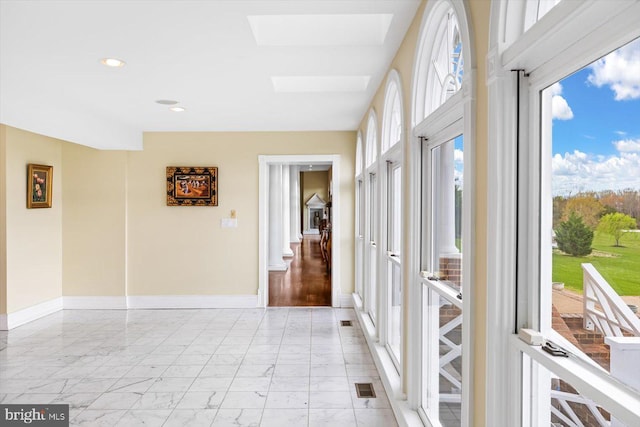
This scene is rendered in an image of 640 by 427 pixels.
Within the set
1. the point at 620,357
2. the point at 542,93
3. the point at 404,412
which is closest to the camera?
the point at 620,357

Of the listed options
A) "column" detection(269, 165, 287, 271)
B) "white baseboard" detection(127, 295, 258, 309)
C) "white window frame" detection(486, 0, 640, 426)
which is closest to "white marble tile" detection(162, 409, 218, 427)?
"white window frame" detection(486, 0, 640, 426)

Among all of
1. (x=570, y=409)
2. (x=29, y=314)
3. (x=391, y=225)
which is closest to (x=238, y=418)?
(x=391, y=225)

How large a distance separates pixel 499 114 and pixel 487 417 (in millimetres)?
978

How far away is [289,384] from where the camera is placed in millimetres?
3416

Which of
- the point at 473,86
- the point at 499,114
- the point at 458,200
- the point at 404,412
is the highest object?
the point at 473,86

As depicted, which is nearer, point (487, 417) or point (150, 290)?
point (487, 417)

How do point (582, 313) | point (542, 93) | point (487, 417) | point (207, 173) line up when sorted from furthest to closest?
point (207, 173) → point (487, 417) → point (542, 93) → point (582, 313)

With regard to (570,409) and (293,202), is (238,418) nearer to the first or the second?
(570,409)

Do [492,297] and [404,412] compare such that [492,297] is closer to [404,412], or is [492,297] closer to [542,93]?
[542,93]

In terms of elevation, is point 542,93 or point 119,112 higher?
point 119,112

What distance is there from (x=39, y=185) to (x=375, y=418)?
5.13 meters

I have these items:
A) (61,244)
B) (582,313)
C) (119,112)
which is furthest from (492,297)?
(61,244)

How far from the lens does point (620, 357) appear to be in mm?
910

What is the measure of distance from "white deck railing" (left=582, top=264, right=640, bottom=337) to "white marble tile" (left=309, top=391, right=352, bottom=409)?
7.75 ft
